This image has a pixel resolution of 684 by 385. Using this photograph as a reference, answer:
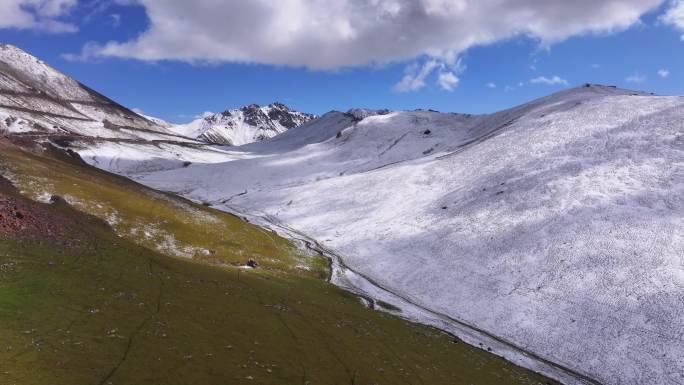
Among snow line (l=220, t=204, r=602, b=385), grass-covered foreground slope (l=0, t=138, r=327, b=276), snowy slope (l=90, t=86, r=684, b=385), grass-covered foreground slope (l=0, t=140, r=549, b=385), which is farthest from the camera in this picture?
grass-covered foreground slope (l=0, t=138, r=327, b=276)

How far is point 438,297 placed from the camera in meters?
64.9

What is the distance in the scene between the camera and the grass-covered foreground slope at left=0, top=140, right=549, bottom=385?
21.9 meters

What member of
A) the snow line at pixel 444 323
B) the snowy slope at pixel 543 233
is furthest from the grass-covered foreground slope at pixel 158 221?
the snowy slope at pixel 543 233

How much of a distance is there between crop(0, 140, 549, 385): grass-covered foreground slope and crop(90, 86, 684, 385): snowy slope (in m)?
12.7

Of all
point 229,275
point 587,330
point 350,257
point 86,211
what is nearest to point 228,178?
point 350,257

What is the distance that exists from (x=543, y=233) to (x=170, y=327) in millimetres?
62494

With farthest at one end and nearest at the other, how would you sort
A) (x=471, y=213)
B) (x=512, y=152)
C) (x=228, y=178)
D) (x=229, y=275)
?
(x=228, y=178) < (x=512, y=152) < (x=471, y=213) < (x=229, y=275)

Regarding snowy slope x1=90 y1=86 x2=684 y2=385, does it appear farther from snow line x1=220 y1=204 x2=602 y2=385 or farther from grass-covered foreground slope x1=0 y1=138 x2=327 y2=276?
grass-covered foreground slope x1=0 y1=138 x2=327 y2=276

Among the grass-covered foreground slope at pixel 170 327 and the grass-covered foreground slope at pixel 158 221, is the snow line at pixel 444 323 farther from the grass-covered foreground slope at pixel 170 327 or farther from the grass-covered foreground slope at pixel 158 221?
the grass-covered foreground slope at pixel 158 221

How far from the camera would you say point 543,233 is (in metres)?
73.8

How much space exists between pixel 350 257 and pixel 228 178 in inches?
4032

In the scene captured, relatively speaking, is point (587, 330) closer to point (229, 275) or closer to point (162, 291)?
point (229, 275)

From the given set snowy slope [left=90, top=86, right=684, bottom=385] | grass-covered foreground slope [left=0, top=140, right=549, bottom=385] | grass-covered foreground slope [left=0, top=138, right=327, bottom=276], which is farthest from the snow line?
grass-covered foreground slope [left=0, top=138, right=327, bottom=276]

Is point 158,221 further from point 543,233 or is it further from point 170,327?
point 543,233
